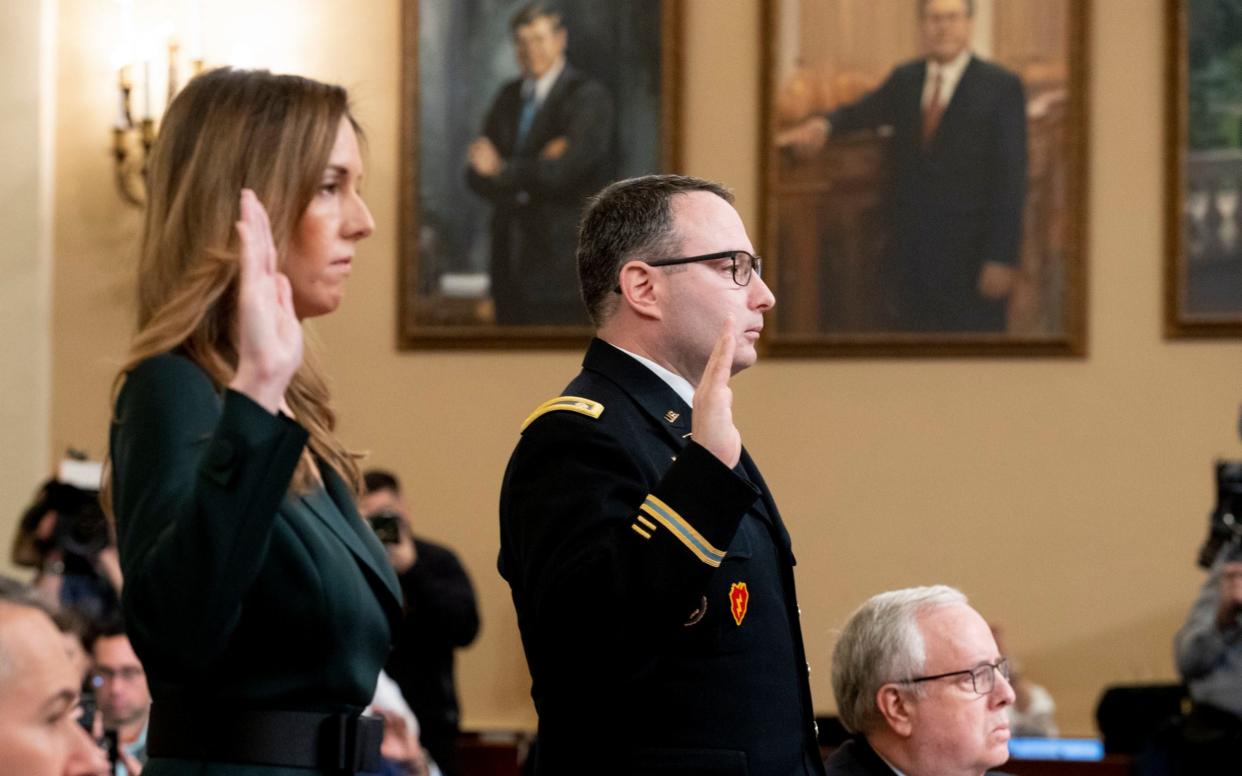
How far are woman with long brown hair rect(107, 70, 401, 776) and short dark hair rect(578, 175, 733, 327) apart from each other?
1.89 feet

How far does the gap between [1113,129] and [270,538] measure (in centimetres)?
585

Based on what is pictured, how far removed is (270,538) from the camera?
6.52ft

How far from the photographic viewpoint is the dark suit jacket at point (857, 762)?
3078 mm

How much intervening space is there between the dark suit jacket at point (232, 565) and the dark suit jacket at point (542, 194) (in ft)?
17.8

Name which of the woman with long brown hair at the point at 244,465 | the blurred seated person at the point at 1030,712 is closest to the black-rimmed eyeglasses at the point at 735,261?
the woman with long brown hair at the point at 244,465

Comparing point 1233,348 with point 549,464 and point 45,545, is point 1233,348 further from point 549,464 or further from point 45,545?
point 549,464

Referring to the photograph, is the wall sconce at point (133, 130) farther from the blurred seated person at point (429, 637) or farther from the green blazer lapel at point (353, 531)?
the green blazer lapel at point (353, 531)

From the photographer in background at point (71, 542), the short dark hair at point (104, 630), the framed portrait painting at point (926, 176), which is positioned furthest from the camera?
the framed portrait painting at point (926, 176)

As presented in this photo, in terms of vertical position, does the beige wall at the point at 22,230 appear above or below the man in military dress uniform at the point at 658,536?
above

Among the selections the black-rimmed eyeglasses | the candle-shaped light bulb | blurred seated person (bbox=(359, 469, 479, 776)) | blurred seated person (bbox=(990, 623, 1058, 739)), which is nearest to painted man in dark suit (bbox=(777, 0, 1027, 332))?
blurred seated person (bbox=(990, 623, 1058, 739))

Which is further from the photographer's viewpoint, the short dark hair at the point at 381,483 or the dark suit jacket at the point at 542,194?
the dark suit jacket at the point at 542,194

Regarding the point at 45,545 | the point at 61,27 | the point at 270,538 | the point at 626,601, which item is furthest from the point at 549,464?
the point at 61,27

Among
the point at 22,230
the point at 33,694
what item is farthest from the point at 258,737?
the point at 22,230

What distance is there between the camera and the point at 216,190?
2.08 metres
